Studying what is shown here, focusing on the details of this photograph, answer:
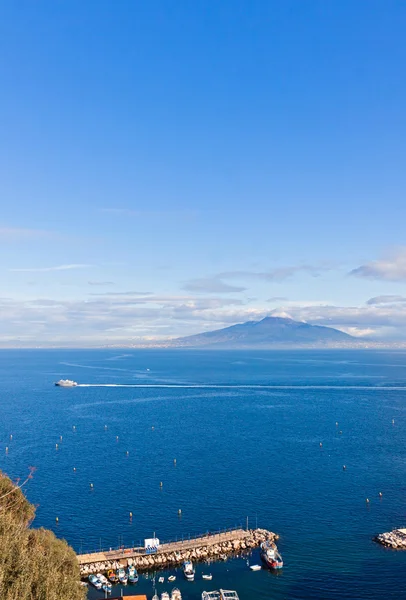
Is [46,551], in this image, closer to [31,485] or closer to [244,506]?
[244,506]

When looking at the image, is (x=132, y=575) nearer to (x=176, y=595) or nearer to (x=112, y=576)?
(x=112, y=576)

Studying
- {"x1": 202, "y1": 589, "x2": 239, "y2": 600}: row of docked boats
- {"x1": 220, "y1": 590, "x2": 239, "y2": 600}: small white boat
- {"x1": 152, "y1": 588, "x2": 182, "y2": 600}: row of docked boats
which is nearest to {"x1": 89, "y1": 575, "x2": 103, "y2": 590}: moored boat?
{"x1": 152, "y1": 588, "x2": 182, "y2": 600}: row of docked boats

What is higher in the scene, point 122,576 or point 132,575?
point 132,575

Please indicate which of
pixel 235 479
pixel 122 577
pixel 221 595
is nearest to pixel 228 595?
pixel 221 595

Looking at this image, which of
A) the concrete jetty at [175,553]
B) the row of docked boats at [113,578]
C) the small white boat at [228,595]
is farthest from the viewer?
the concrete jetty at [175,553]

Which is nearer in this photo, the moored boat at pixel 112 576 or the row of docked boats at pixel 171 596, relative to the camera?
the row of docked boats at pixel 171 596

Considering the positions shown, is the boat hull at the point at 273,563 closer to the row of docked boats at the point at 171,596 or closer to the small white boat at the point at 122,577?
the row of docked boats at the point at 171,596

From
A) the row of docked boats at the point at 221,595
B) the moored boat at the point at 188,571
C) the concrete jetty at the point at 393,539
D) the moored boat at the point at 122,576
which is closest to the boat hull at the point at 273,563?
the row of docked boats at the point at 221,595
